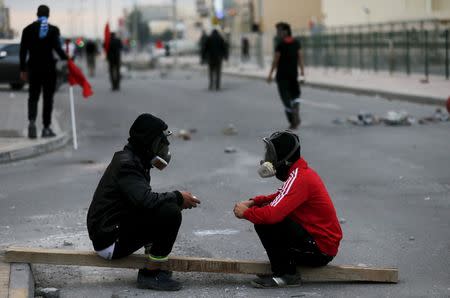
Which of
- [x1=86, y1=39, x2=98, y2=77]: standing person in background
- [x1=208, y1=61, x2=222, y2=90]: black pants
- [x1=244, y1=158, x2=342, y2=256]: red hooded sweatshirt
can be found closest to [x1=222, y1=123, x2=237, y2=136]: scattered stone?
[x1=244, y1=158, x2=342, y2=256]: red hooded sweatshirt

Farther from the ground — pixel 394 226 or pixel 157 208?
pixel 157 208

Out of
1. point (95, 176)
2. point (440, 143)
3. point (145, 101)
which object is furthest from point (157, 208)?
point (145, 101)

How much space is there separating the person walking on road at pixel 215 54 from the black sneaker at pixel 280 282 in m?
25.5

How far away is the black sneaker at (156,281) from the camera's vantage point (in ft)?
22.3

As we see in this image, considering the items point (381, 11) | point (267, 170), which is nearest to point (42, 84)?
point (267, 170)

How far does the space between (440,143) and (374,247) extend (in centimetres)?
752

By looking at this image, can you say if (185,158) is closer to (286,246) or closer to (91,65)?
(286,246)

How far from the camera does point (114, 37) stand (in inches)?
1347

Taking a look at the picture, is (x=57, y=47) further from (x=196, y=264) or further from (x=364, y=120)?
(x=196, y=264)

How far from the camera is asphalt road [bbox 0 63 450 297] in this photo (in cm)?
708

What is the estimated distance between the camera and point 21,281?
6508 mm

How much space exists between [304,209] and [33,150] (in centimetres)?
862

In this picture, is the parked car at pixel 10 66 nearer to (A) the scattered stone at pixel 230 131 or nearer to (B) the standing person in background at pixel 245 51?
(A) the scattered stone at pixel 230 131

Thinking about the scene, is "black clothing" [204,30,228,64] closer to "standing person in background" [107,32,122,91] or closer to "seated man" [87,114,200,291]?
"standing person in background" [107,32,122,91]
